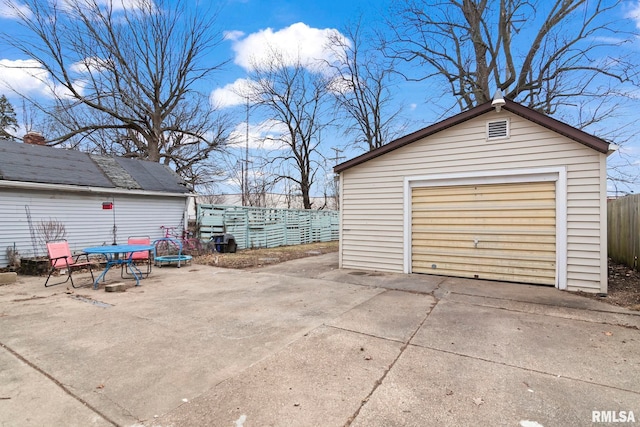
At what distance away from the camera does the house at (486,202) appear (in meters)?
5.64

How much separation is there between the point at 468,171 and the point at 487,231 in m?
1.33

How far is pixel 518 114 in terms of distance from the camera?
6.06 metres

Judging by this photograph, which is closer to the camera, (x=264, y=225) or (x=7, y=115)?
(x=264, y=225)

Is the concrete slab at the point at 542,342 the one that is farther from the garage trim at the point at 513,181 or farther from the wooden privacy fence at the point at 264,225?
the wooden privacy fence at the point at 264,225

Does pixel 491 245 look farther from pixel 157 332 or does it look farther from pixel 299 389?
pixel 157 332

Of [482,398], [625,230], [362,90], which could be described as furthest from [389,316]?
[362,90]

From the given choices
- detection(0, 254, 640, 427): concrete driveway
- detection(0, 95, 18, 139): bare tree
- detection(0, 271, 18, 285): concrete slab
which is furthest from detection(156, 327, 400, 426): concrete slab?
detection(0, 95, 18, 139): bare tree

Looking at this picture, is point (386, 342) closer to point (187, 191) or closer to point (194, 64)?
point (187, 191)

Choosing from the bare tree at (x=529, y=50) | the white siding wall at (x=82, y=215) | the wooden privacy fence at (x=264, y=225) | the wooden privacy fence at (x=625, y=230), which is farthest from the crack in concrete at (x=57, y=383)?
the bare tree at (x=529, y=50)

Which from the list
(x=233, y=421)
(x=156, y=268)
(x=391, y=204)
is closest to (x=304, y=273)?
(x=391, y=204)

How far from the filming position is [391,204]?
24.8 ft

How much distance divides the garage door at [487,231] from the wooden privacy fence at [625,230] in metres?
2.84

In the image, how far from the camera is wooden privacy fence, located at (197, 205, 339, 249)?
11.8 meters

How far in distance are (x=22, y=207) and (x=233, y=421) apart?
9.67 metres
